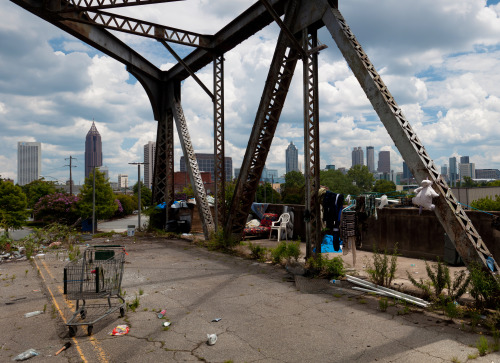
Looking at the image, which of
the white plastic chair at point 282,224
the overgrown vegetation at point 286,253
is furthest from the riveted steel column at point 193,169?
the overgrown vegetation at point 286,253

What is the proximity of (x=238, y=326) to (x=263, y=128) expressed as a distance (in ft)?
23.9

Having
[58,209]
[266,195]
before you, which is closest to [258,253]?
[58,209]

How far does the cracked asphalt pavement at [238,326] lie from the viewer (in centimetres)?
439

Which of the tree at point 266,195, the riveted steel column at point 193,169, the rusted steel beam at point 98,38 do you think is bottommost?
the tree at point 266,195

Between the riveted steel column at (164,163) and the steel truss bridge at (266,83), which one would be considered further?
the riveted steel column at (164,163)

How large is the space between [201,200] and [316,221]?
24.7 feet

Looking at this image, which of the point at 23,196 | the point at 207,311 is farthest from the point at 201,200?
the point at 23,196

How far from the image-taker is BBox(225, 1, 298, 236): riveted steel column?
34.5ft

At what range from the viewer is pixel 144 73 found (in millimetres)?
17375

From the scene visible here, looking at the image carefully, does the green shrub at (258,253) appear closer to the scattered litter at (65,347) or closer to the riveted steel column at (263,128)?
the riveted steel column at (263,128)

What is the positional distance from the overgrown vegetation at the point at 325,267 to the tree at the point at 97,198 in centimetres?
2471

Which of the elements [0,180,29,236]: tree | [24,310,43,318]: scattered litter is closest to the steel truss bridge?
[24,310,43,318]: scattered litter

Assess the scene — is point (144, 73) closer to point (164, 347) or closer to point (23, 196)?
point (164, 347)

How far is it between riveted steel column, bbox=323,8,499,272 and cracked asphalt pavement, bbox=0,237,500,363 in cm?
145
